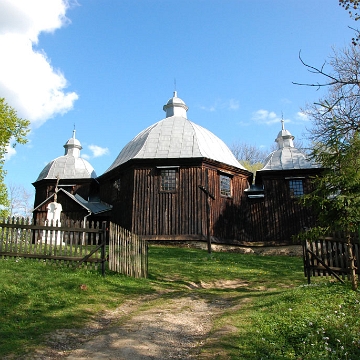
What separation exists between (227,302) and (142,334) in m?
3.49

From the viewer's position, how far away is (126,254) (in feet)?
42.8

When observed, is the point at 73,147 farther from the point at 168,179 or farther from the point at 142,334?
the point at 142,334

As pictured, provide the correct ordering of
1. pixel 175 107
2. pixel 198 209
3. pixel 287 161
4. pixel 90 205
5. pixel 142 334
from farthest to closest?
1. pixel 175 107
2. pixel 287 161
3. pixel 90 205
4. pixel 198 209
5. pixel 142 334

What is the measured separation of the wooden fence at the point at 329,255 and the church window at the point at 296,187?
13169mm

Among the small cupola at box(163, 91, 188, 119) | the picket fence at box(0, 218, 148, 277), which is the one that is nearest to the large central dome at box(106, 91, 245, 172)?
the small cupola at box(163, 91, 188, 119)

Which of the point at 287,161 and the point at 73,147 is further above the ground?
the point at 73,147

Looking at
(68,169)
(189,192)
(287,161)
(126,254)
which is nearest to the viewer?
(126,254)

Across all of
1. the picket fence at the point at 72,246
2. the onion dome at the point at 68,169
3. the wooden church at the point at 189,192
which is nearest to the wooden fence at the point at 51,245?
the picket fence at the point at 72,246

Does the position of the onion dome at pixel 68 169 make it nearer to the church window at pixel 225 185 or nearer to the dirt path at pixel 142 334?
the church window at pixel 225 185

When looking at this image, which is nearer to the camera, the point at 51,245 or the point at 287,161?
the point at 51,245

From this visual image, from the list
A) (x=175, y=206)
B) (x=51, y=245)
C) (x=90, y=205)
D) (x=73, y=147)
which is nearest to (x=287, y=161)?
(x=175, y=206)

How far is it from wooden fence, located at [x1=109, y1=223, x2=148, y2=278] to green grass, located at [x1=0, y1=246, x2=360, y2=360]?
1.21 ft

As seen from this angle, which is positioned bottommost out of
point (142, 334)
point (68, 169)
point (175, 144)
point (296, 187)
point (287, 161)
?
point (142, 334)

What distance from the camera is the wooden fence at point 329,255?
37.4 feet
